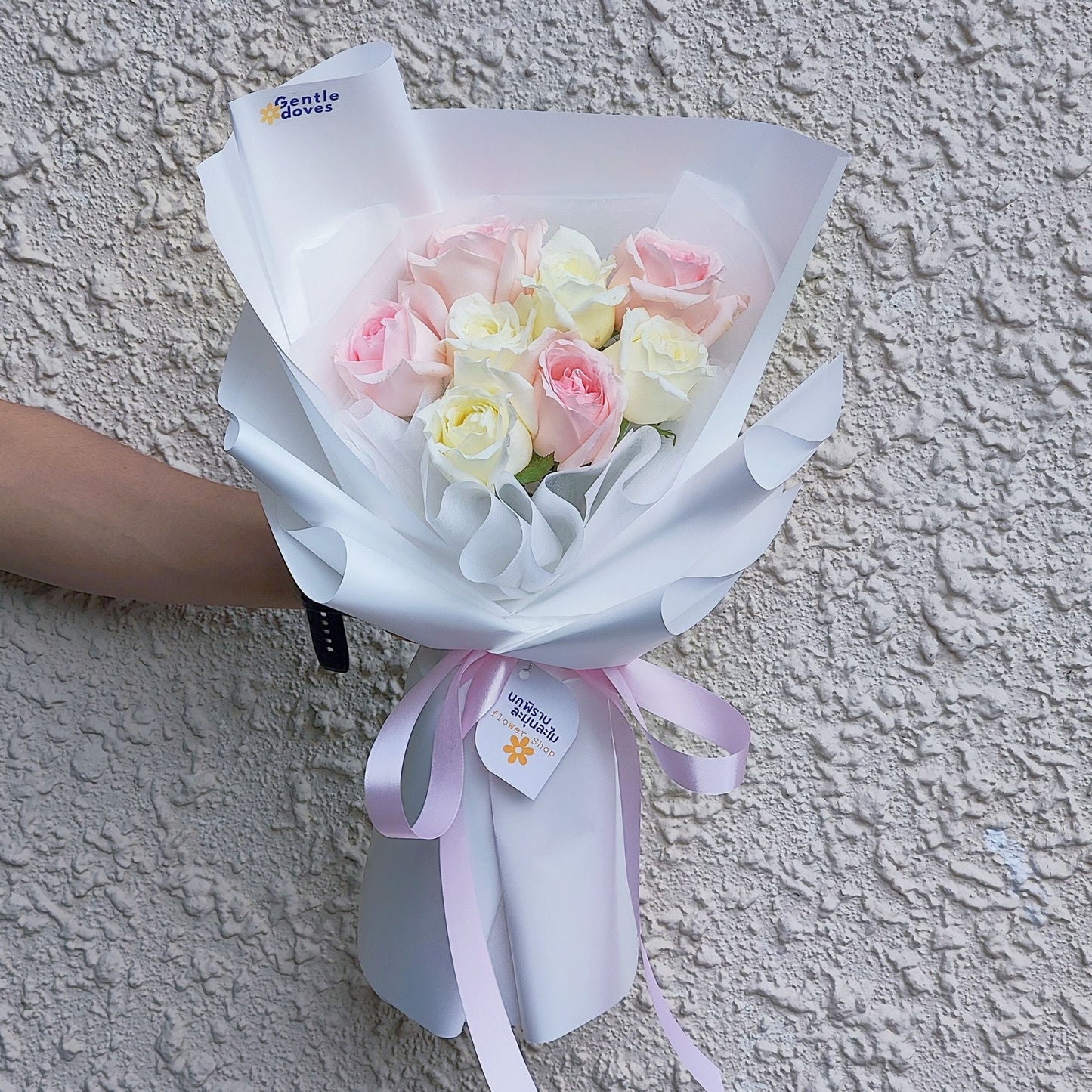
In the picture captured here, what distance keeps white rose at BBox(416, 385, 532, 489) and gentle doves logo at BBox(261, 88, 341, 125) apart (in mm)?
207

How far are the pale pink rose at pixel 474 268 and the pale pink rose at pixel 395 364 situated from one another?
2 cm

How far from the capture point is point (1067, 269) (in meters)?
0.79

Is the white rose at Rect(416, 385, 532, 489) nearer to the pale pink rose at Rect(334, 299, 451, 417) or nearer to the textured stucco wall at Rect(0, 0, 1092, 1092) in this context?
the pale pink rose at Rect(334, 299, 451, 417)

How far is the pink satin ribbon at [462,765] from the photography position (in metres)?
0.60

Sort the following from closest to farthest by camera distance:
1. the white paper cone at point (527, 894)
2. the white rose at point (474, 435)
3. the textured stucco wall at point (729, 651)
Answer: the white rose at point (474, 435) → the white paper cone at point (527, 894) → the textured stucco wall at point (729, 651)

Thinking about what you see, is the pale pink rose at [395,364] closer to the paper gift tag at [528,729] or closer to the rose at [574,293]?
the rose at [574,293]

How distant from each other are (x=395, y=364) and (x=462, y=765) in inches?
9.4

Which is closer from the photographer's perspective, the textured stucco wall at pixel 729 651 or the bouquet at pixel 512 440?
the bouquet at pixel 512 440

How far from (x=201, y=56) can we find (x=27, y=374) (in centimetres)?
29

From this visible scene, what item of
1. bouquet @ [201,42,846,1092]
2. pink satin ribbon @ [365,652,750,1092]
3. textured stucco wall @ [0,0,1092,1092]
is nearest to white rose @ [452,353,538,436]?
bouquet @ [201,42,846,1092]

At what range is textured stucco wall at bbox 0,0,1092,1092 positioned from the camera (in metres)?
0.79

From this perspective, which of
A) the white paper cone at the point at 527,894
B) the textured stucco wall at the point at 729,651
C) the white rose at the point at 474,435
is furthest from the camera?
the textured stucco wall at the point at 729,651

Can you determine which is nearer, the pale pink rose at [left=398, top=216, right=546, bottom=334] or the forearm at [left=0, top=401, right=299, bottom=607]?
the pale pink rose at [left=398, top=216, right=546, bottom=334]

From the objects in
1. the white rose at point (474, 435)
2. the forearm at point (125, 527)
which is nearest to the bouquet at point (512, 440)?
the white rose at point (474, 435)
